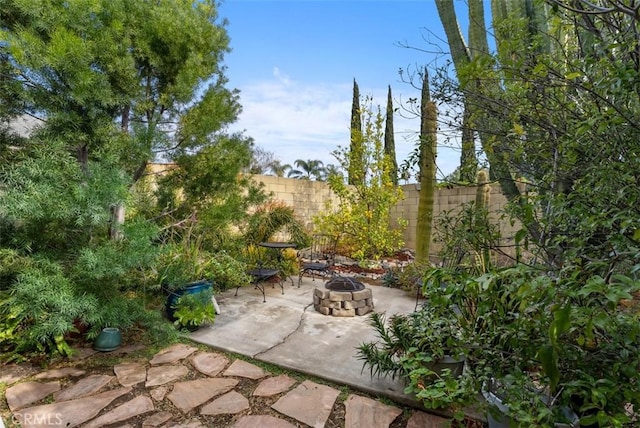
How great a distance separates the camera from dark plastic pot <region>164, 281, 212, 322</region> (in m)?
3.11

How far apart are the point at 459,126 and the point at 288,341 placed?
2.23m

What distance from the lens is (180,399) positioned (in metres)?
1.98

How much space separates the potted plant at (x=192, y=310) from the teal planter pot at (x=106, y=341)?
489mm

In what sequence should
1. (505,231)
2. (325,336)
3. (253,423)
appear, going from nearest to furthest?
(253,423) → (325,336) → (505,231)

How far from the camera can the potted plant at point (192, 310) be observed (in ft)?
9.57

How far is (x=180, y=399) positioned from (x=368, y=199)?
464 centimetres

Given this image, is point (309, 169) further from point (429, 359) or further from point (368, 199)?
point (429, 359)

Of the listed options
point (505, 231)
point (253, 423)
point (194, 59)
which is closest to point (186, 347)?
point (253, 423)

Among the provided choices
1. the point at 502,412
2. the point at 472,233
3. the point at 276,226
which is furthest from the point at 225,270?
the point at 502,412

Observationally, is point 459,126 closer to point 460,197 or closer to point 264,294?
point 264,294

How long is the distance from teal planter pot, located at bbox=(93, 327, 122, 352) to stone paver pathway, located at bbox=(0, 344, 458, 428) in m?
0.18

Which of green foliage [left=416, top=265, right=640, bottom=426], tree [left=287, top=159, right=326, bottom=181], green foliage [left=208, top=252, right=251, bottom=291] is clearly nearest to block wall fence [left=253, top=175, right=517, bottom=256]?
green foliage [left=208, top=252, right=251, bottom=291]

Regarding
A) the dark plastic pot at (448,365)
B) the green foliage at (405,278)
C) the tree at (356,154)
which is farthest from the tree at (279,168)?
the dark plastic pot at (448,365)

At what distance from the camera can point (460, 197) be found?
687cm
